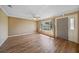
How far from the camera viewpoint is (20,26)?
2734mm

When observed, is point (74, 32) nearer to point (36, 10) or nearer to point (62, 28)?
point (62, 28)

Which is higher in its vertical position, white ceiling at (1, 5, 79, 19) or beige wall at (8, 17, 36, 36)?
white ceiling at (1, 5, 79, 19)

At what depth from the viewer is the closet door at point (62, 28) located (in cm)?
259

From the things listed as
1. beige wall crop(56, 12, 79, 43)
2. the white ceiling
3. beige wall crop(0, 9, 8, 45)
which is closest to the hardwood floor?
beige wall crop(56, 12, 79, 43)

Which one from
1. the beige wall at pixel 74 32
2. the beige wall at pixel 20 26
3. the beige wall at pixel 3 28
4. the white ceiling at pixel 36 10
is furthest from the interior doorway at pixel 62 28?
the beige wall at pixel 3 28

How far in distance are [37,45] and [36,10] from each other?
104cm

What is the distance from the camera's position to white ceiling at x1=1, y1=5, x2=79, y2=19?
227 centimetres

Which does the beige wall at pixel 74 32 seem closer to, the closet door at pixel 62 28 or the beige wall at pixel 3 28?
the closet door at pixel 62 28

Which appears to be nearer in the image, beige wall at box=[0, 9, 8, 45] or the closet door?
the closet door

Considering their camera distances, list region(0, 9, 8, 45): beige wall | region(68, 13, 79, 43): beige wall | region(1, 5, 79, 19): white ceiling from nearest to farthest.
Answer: region(1, 5, 79, 19): white ceiling, region(68, 13, 79, 43): beige wall, region(0, 9, 8, 45): beige wall

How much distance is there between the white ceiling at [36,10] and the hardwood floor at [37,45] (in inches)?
26.2

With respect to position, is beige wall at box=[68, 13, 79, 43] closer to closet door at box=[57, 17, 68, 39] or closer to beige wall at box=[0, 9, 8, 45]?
closet door at box=[57, 17, 68, 39]

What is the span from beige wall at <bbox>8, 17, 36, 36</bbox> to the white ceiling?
0.19 metres

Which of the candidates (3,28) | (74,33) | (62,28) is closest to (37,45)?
(62,28)
